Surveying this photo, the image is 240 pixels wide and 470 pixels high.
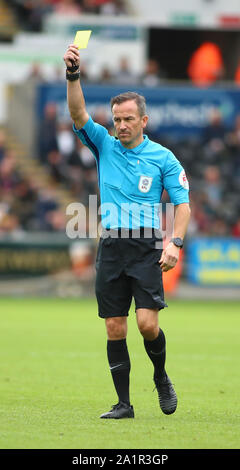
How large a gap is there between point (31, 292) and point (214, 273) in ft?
14.1

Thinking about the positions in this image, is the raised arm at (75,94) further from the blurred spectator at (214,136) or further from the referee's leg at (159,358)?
the blurred spectator at (214,136)

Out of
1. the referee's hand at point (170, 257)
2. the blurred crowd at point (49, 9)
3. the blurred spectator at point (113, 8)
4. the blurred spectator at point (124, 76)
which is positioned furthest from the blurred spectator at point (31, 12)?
the referee's hand at point (170, 257)

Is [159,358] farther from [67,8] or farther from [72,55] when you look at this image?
[67,8]

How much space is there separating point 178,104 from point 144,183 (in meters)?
17.4

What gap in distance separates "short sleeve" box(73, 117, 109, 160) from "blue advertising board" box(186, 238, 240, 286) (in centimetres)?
1537

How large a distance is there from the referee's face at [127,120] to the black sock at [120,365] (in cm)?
156

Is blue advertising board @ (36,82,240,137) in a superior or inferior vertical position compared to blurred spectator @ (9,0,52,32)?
inferior

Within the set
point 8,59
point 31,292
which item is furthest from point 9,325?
point 8,59

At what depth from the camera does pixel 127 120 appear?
7590mm

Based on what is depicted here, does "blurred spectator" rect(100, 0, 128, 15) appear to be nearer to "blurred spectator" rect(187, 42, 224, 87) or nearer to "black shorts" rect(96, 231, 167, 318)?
"blurred spectator" rect(187, 42, 224, 87)

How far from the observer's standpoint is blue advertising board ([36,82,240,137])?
24.2 meters

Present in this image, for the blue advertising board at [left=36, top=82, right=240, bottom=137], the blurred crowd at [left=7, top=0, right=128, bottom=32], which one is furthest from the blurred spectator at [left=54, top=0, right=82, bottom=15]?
the blue advertising board at [left=36, top=82, right=240, bottom=137]

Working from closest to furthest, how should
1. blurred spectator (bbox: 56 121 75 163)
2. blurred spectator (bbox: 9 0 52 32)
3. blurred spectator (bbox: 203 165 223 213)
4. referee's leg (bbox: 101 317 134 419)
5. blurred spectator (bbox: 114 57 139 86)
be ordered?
referee's leg (bbox: 101 317 134 419) < blurred spectator (bbox: 56 121 75 163) < blurred spectator (bbox: 114 57 139 86) < blurred spectator (bbox: 203 165 223 213) < blurred spectator (bbox: 9 0 52 32)
